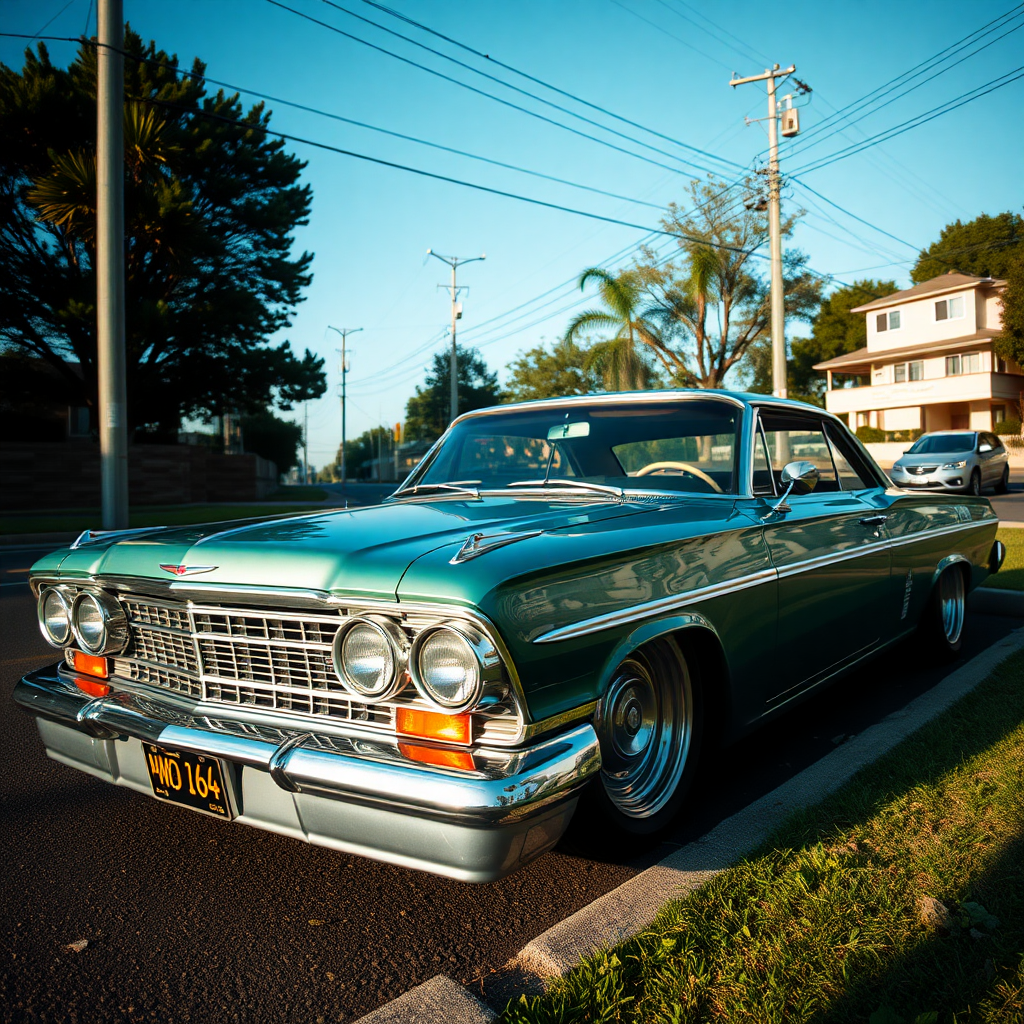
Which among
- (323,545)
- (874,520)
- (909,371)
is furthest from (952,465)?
(909,371)

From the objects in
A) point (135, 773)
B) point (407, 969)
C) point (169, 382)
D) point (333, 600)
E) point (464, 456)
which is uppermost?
point (169, 382)

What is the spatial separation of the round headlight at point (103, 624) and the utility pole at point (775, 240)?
52.1 ft

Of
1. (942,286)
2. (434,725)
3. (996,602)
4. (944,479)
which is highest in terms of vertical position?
(942,286)

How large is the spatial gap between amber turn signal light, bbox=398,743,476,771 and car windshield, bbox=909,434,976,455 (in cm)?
1971

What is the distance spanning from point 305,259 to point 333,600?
80.0 feet

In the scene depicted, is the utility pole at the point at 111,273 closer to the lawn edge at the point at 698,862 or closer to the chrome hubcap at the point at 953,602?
the chrome hubcap at the point at 953,602

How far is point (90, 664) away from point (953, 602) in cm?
448

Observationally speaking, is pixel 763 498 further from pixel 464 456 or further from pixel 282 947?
pixel 282 947

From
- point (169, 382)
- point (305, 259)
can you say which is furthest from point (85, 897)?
point (305, 259)

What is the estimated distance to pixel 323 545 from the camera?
93.2 inches

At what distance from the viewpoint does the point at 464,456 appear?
403 cm

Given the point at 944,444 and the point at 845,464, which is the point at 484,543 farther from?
the point at 944,444

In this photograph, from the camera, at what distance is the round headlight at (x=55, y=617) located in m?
2.88

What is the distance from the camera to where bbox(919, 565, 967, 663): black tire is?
4699 millimetres
